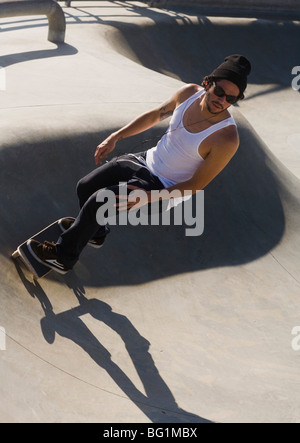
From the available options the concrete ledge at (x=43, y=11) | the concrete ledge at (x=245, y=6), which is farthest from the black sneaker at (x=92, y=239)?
the concrete ledge at (x=245, y=6)

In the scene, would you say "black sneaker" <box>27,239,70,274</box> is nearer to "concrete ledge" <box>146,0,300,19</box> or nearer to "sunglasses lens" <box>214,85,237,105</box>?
"sunglasses lens" <box>214,85,237,105</box>

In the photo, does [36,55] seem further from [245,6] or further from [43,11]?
[245,6]

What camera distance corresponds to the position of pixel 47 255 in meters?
5.18

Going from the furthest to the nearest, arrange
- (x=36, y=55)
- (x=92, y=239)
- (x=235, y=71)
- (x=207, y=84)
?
(x=36, y=55)
(x=92, y=239)
(x=207, y=84)
(x=235, y=71)

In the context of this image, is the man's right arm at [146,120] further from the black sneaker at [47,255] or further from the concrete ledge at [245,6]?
the concrete ledge at [245,6]

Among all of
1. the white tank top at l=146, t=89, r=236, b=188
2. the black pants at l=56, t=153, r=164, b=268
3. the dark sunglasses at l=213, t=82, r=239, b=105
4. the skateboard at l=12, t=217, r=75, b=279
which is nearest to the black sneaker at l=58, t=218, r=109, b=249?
the skateboard at l=12, t=217, r=75, b=279

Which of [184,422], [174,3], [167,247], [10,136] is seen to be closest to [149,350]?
[184,422]

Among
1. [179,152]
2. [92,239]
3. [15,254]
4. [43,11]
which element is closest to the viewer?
[179,152]

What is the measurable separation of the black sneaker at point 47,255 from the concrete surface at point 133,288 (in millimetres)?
246

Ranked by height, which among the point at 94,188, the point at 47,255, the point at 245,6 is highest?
the point at 94,188

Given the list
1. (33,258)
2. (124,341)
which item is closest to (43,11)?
(33,258)

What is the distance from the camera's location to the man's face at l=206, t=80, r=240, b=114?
455cm

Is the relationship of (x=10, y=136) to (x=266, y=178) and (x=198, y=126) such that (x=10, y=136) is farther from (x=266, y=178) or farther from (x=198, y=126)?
(x=266, y=178)

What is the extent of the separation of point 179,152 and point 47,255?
1389mm
